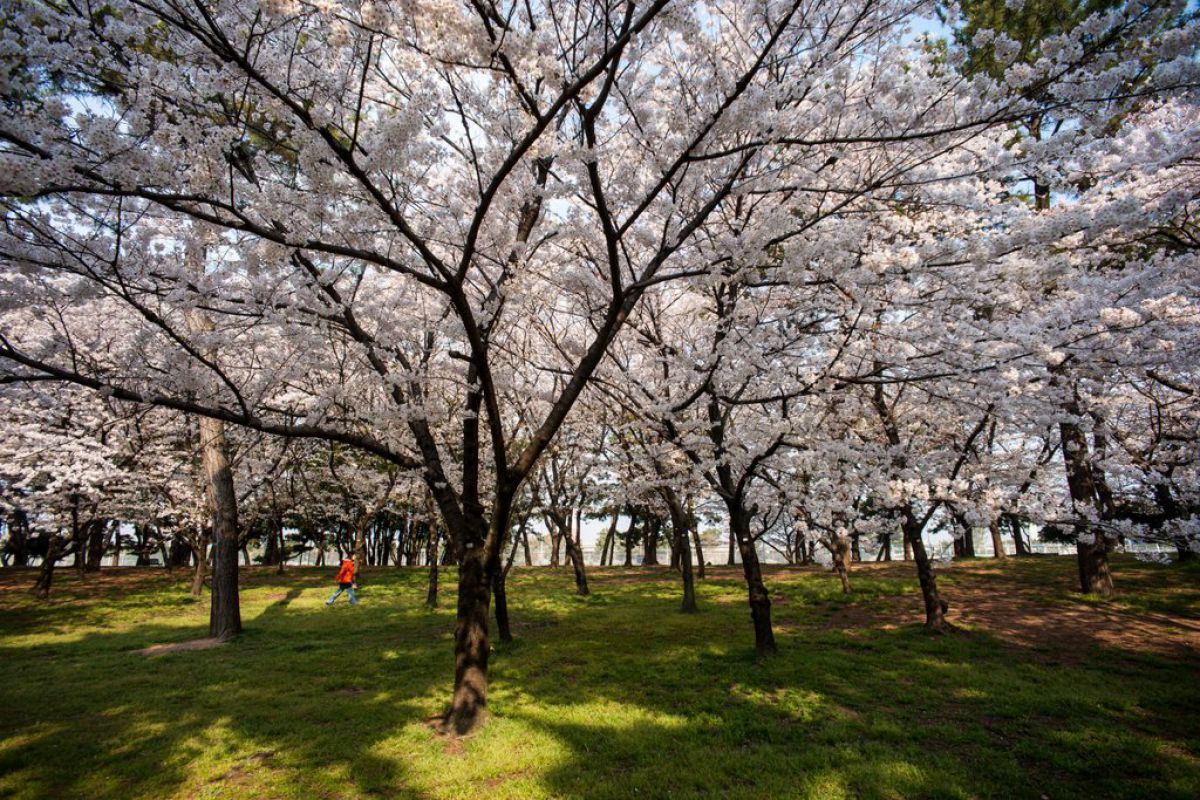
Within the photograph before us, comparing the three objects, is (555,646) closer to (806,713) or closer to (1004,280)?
(806,713)

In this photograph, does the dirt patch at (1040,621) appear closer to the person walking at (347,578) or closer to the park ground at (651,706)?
the park ground at (651,706)

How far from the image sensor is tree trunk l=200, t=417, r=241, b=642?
10.4 meters

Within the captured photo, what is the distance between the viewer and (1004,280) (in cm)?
587

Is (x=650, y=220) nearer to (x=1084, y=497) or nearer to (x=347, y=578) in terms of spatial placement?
(x=1084, y=497)

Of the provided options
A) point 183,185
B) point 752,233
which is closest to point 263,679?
point 183,185

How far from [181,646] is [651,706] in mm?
Answer: 9165

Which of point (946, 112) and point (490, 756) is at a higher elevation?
point (946, 112)

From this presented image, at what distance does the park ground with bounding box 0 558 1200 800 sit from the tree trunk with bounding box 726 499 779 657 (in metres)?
0.29

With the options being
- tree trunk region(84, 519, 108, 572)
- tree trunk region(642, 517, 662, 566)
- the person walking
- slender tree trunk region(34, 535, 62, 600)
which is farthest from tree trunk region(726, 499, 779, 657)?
tree trunk region(84, 519, 108, 572)

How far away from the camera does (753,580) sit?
798cm

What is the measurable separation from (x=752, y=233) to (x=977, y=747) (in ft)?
17.2

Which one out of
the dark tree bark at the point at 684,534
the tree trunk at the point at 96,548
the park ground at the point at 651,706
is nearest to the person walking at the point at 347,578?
the park ground at the point at 651,706

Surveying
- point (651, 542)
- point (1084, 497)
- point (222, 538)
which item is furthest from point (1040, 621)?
point (651, 542)

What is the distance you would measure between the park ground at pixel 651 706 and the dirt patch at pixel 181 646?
28 centimetres
